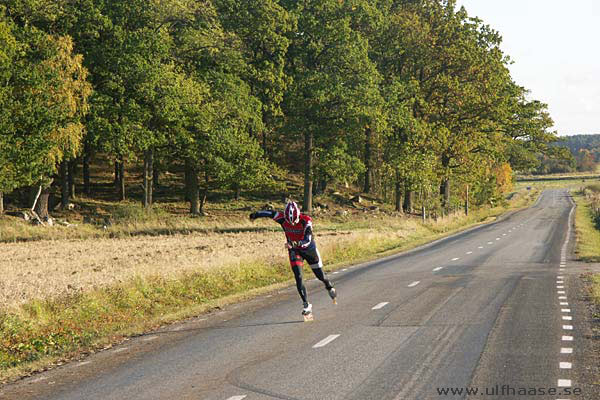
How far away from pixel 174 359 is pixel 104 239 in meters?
27.0

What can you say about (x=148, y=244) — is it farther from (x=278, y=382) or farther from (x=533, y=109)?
(x=533, y=109)

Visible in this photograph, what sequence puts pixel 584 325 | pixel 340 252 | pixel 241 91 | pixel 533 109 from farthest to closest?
1. pixel 533 109
2. pixel 241 91
3. pixel 340 252
4. pixel 584 325

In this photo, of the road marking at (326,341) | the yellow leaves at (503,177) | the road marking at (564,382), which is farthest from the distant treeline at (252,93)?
the road marking at (564,382)

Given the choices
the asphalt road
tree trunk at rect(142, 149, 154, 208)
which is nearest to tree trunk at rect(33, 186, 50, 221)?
tree trunk at rect(142, 149, 154, 208)

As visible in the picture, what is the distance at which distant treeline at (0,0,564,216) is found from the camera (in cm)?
3931

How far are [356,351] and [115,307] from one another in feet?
23.9

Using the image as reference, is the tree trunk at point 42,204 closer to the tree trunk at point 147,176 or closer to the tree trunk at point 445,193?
the tree trunk at point 147,176

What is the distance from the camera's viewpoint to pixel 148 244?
32375 millimetres

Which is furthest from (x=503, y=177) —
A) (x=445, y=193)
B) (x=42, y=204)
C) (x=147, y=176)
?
(x=42, y=204)

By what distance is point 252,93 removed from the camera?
53562 mm

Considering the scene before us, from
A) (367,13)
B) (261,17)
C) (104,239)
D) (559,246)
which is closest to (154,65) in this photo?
(261,17)

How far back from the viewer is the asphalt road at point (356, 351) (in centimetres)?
830

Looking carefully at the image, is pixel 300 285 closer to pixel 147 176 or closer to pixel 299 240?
pixel 299 240

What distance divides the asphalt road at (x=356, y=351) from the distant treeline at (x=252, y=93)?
27.0 metres
